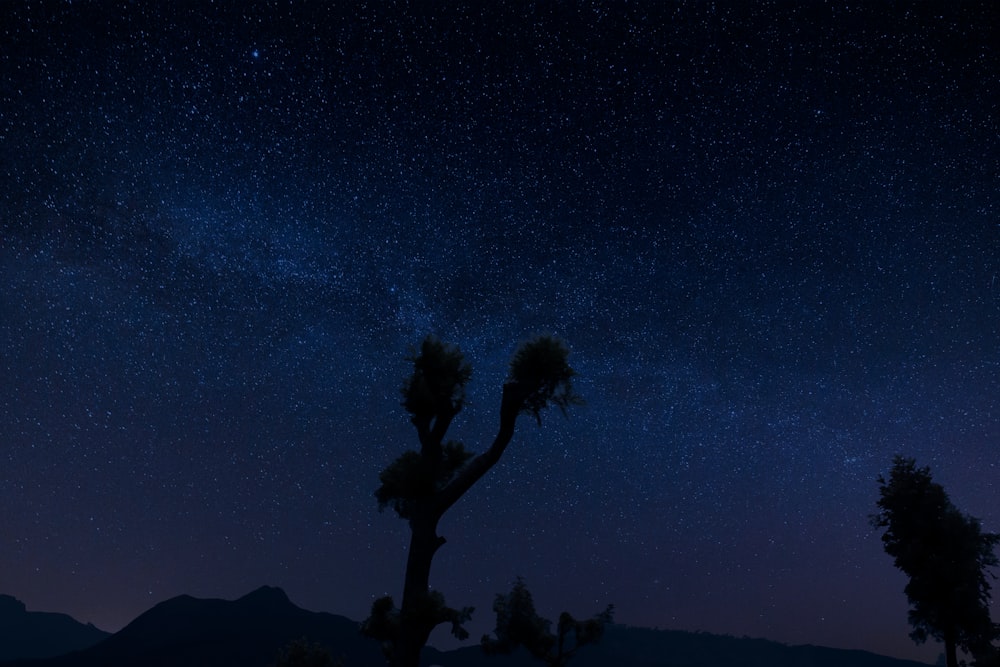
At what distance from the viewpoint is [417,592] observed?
30.4 feet

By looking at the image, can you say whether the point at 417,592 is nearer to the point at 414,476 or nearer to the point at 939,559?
the point at 414,476

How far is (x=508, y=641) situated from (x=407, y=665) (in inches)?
826

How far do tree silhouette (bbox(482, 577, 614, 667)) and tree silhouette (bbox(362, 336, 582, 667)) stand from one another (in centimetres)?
1479

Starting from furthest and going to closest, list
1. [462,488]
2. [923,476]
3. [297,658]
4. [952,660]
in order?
[297,658] < [923,476] < [952,660] < [462,488]

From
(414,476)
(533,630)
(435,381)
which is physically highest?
(435,381)

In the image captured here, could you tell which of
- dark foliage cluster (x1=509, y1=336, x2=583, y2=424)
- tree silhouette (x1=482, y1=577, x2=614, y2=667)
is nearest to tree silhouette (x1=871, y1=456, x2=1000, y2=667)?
tree silhouette (x1=482, y1=577, x2=614, y2=667)

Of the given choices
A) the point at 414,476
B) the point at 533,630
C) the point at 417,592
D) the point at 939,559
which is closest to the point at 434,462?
the point at 414,476

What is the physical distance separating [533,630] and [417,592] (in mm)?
20605

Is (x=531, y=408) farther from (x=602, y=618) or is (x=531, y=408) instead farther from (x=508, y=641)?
(x=508, y=641)

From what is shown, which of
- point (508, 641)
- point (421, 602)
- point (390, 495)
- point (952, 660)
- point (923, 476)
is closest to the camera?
point (421, 602)

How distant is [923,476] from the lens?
2569cm

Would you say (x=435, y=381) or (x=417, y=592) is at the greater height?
(x=435, y=381)

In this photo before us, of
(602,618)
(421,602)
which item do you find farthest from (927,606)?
(421,602)

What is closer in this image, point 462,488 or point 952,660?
point 462,488
